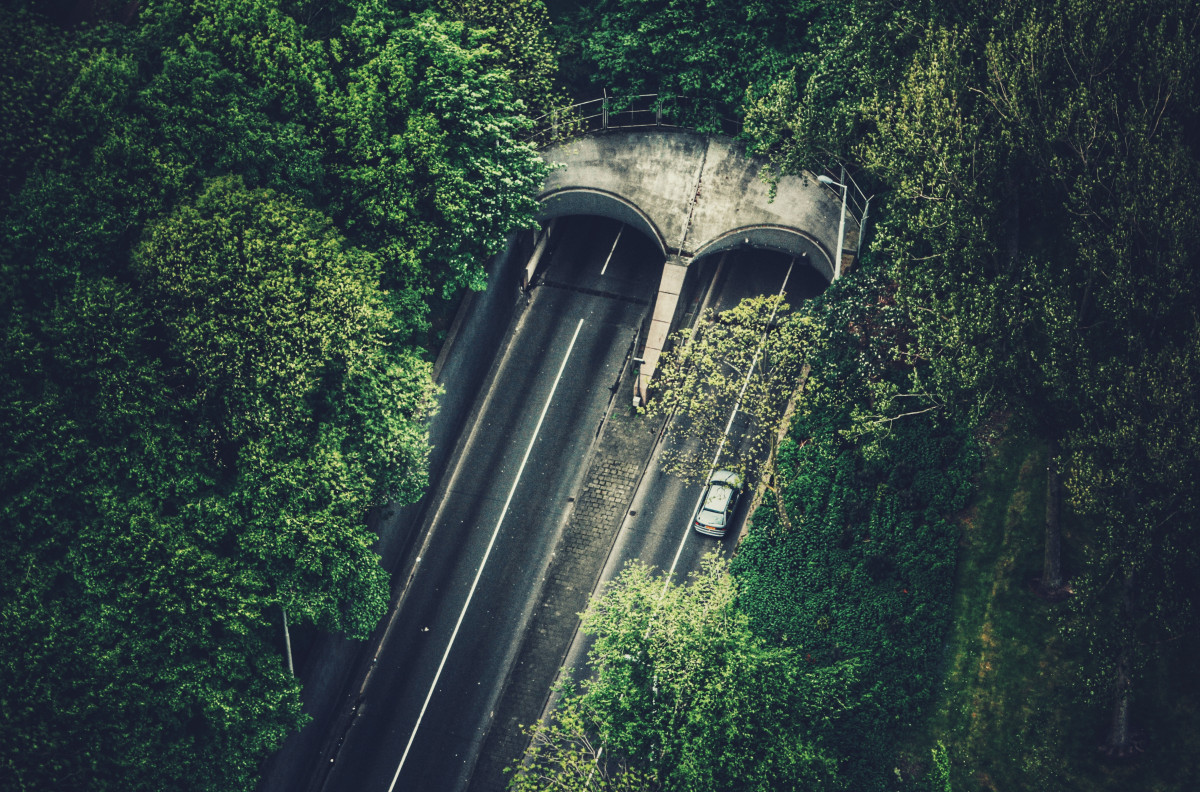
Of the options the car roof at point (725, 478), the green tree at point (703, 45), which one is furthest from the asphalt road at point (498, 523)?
the green tree at point (703, 45)

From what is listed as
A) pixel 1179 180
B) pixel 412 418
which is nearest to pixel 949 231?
pixel 1179 180

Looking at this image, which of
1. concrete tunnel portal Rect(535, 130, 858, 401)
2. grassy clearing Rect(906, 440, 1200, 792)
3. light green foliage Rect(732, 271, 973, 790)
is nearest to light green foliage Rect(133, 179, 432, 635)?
concrete tunnel portal Rect(535, 130, 858, 401)

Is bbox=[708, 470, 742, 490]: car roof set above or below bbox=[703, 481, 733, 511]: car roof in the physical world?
above

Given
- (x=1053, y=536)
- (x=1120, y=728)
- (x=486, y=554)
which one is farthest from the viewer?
(x=486, y=554)

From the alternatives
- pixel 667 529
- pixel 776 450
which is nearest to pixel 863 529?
pixel 776 450

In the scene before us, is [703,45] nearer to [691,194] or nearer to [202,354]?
[691,194]

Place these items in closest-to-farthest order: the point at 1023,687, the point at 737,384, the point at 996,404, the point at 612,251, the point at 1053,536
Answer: the point at 996,404 < the point at 1023,687 < the point at 1053,536 < the point at 737,384 < the point at 612,251

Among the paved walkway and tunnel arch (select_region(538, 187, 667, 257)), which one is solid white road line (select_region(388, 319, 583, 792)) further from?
tunnel arch (select_region(538, 187, 667, 257))
